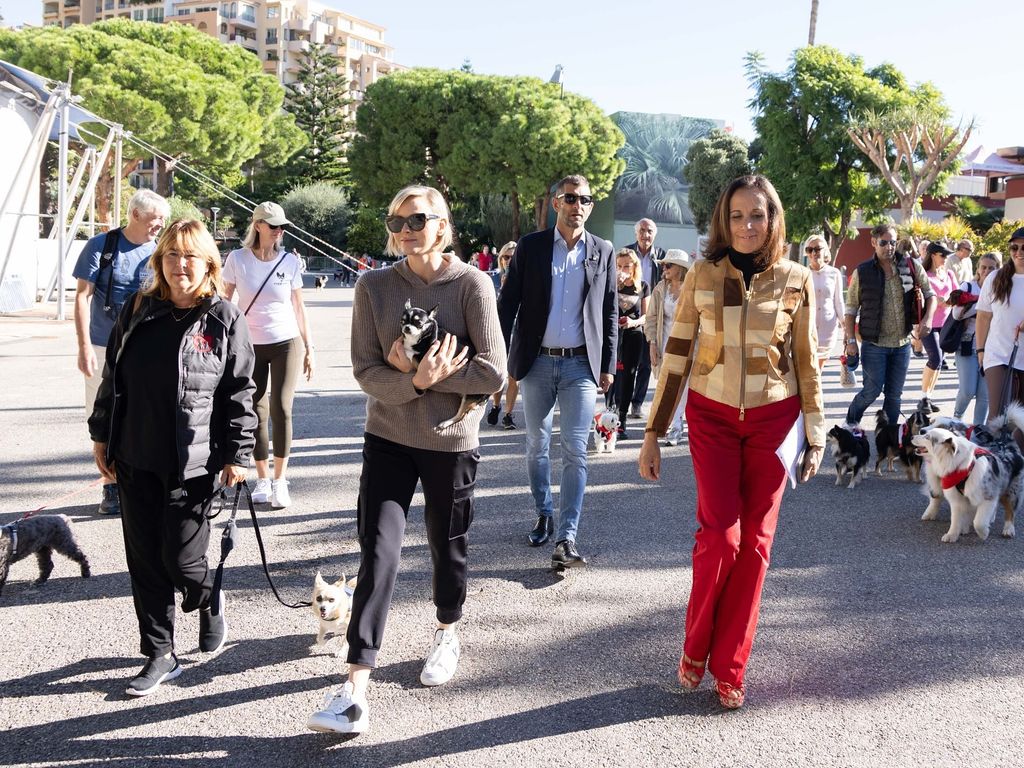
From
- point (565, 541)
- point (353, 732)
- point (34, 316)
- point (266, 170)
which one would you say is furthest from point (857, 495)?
point (266, 170)

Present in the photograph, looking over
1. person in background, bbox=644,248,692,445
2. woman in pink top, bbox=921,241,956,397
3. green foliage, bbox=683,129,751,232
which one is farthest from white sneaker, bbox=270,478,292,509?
green foliage, bbox=683,129,751,232

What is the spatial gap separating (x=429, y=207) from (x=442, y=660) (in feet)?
6.04

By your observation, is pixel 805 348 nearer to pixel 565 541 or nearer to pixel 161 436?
pixel 565 541

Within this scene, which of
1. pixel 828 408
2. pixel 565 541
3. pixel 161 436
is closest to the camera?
pixel 161 436

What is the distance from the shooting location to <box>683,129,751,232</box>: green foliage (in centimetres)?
5772

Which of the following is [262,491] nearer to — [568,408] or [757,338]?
[568,408]

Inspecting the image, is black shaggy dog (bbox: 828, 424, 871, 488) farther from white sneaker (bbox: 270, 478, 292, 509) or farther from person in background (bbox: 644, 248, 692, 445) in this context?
white sneaker (bbox: 270, 478, 292, 509)

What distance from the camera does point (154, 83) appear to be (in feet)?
137

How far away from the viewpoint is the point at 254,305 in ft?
20.2

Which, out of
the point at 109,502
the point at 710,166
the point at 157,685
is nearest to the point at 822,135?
the point at 710,166

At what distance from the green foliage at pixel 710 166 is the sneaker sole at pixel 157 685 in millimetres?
56156

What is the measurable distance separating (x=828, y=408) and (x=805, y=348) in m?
7.99

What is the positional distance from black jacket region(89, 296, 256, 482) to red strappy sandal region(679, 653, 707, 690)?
1.99m

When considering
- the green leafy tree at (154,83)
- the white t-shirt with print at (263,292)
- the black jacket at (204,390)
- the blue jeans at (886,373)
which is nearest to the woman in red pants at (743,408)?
the black jacket at (204,390)
